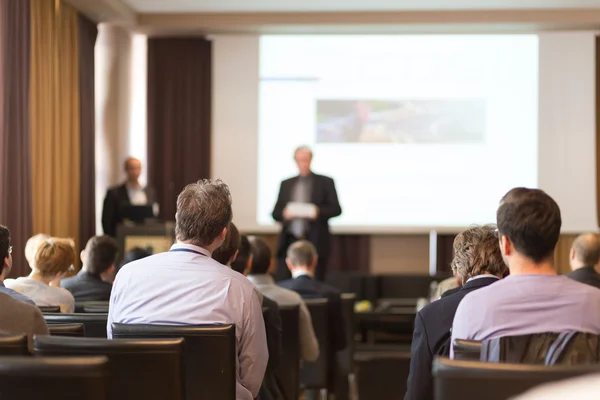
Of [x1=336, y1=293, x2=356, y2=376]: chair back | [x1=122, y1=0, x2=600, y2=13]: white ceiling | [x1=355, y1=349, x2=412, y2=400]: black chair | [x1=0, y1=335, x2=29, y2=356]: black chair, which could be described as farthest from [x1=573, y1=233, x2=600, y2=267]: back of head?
[x1=122, y1=0, x2=600, y2=13]: white ceiling

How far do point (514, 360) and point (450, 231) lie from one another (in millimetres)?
6657

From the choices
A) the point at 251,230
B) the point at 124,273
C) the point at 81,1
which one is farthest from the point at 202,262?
the point at 251,230

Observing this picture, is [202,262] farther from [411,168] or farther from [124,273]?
[411,168]

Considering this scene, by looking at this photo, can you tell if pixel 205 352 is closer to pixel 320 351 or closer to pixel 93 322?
pixel 93 322

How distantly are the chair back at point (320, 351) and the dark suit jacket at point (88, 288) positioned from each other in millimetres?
1044

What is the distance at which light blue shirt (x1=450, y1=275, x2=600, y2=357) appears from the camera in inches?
72.4

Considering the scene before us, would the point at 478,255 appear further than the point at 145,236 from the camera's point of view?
No

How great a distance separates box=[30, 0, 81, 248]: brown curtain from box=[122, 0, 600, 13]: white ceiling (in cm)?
85

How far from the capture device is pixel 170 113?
874 centimetres

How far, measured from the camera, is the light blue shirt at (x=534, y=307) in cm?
184

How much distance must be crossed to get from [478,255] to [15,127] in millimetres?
4534

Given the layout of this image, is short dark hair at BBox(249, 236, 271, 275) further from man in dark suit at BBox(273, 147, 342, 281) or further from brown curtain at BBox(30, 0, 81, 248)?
brown curtain at BBox(30, 0, 81, 248)

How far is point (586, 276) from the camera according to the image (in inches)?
162

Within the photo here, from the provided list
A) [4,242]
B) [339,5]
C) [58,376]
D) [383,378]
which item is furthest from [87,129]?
[58,376]
